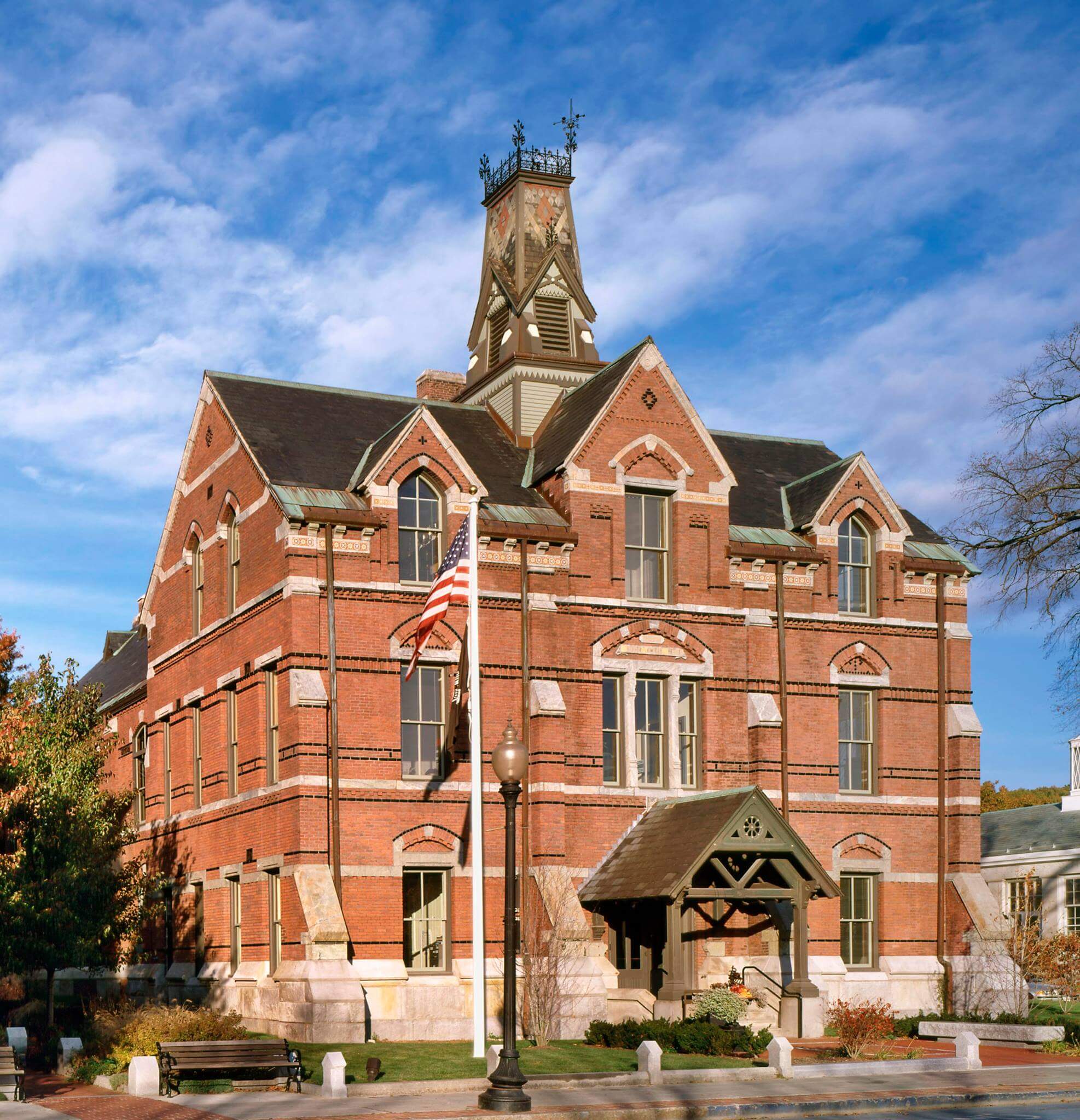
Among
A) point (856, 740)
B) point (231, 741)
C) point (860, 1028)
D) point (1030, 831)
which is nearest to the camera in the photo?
point (860, 1028)

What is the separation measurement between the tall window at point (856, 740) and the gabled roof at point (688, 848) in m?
5.07

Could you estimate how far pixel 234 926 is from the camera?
→ 3447 cm

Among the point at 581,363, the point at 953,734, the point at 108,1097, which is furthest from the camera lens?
the point at 581,363

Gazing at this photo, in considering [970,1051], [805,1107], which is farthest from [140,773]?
[805,1107]

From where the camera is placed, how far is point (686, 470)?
35.7m

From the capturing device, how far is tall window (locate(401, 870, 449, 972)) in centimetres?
3184

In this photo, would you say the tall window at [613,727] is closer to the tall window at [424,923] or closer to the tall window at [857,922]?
the tall window at [424,923]

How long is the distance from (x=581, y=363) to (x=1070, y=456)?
1245 cm

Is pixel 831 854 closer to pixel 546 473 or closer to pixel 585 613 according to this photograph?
pixel 585 613

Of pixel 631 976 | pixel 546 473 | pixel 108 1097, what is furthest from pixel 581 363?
pixel 108 1097

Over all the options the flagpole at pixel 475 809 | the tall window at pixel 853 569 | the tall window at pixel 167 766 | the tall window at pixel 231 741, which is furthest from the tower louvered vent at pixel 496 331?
the flagpole at pixel 475 809

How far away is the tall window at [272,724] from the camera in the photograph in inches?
1296

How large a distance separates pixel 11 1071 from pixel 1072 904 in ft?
104

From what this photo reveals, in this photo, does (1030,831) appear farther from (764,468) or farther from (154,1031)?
(154,1031)
